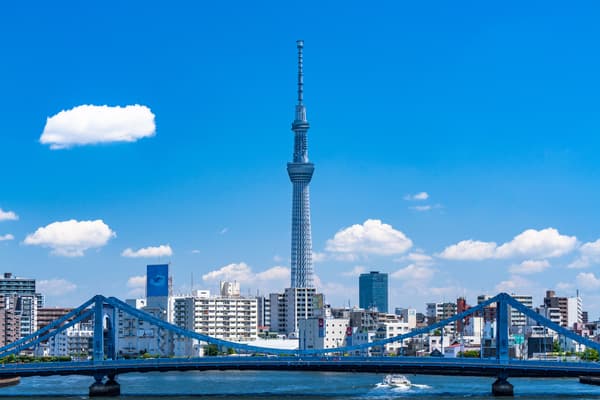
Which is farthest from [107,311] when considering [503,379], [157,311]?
[157,311]

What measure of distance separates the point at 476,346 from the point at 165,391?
4047 cm

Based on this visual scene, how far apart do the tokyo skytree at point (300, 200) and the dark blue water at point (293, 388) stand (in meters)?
56.5

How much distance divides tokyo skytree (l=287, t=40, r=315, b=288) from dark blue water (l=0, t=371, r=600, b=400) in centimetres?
5646

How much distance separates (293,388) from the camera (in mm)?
67000

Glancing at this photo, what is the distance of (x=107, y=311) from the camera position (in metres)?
68.4

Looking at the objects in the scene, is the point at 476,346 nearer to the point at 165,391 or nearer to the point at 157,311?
the point at 157,311

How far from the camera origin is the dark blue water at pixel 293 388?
60.4m

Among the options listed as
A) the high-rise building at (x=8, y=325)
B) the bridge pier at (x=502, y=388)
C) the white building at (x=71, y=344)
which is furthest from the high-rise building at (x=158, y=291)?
the bridge pier at (x=502, y=388)

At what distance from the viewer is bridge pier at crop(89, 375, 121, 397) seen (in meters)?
60.5

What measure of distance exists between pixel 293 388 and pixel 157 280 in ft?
172

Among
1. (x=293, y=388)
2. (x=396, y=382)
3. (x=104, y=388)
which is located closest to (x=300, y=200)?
(x=396, y=382)

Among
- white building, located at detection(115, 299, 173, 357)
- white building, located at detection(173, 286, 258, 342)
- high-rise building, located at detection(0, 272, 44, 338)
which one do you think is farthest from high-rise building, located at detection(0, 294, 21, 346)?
white building, located at detection(173, 286, 258, 342)

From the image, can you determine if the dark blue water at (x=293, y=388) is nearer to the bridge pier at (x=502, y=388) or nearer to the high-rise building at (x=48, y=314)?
the bridge pier at (x=502, y=388)

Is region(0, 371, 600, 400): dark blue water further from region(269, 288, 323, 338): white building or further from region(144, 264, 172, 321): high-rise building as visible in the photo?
region(269, 288, 323, 338): white building
